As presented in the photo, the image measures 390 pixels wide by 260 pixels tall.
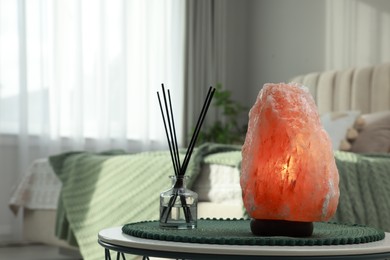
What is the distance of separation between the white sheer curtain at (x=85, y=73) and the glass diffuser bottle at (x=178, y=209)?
390cm

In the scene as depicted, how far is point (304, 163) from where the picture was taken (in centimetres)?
140

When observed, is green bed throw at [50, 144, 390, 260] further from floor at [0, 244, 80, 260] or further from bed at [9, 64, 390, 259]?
floor at [0, 244, 80, 260]

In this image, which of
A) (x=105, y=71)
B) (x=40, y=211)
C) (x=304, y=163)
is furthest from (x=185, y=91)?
(x=304, y=163)

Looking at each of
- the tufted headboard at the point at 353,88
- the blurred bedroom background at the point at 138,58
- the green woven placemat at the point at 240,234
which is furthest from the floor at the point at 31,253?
the green woven placemat at the point at 240,234

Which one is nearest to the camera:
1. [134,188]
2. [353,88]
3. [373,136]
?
[134,188]

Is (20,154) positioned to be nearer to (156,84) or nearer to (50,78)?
(50,78)

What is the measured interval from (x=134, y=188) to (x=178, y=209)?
181cm

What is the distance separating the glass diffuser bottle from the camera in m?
1.55

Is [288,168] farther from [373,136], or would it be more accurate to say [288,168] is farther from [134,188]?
[373,136]

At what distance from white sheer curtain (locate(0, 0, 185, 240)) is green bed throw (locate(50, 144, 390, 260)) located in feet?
4.44

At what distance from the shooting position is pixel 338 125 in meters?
4.41

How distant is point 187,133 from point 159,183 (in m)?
Answer: 3.00

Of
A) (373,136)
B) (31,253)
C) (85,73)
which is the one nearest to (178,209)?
(373,136)

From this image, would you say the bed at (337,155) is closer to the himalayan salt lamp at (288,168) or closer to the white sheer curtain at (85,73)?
the white sheer curtain at (85,73)
